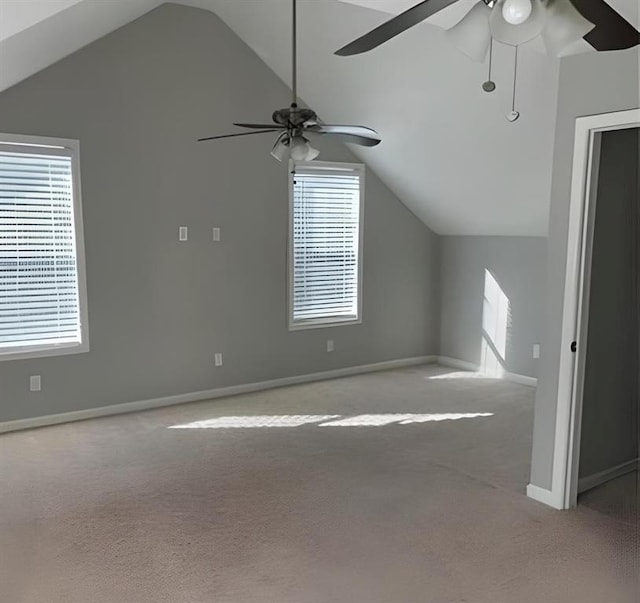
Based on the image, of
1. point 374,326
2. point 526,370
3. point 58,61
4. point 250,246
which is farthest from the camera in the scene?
point 374,326

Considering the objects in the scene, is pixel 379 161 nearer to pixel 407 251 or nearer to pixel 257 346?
pixel 407 251

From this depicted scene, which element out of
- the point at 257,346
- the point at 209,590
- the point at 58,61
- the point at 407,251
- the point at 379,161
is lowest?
the point at 209,590

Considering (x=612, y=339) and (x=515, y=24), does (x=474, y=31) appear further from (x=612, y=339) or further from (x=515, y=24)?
(x=612, y=339)

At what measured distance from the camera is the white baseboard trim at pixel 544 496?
3332mm

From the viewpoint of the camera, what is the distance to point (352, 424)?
479 centimetres

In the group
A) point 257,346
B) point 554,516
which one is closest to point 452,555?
point 554,516

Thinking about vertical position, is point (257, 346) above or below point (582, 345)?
below

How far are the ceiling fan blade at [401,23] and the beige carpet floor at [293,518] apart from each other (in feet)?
7.10

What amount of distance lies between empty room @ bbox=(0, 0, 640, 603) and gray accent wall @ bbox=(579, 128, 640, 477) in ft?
0.06

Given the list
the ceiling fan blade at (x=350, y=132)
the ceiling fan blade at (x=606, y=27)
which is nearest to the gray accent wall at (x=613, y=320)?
the ceiling fan blade at (x=350, y=132)

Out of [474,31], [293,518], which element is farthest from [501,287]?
[474,31]

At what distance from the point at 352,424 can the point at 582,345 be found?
2.07 meters

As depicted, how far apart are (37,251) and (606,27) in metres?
4.13

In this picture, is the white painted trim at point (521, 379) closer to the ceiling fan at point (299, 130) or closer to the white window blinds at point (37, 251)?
the ceiling fan at point (299, 130)
